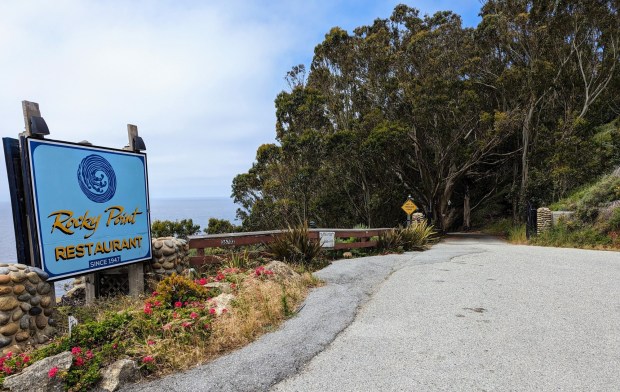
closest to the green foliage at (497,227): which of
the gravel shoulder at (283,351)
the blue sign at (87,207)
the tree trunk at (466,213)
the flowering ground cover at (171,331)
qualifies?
the tree trunk at (466,213)

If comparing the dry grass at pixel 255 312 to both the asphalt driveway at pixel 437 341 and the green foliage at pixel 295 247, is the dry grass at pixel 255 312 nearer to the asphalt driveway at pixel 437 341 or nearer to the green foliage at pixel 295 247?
the asphalt driveway at pixel 437 341

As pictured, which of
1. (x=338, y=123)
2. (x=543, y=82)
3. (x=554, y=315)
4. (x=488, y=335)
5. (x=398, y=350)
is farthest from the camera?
(x=338, y=123)

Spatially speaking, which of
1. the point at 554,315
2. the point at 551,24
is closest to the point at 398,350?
the point at 554,315

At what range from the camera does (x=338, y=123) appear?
26797mm

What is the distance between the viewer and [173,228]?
1702cm

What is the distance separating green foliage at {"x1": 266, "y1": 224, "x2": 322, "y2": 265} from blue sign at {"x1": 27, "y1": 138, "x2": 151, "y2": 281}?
10.2 ft

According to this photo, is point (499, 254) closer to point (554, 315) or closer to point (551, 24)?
point (554, 315)

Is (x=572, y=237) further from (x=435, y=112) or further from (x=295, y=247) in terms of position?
(x=295, y=247)

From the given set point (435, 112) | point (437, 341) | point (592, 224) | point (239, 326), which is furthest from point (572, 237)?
point (239, 326)

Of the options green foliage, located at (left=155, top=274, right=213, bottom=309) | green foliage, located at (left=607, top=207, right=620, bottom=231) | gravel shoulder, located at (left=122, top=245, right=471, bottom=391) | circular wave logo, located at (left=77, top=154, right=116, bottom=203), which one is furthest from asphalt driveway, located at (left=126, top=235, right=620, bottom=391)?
green foliage, located at (left=607, top=207, right=620, bottom=231)

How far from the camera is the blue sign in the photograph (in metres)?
5.47

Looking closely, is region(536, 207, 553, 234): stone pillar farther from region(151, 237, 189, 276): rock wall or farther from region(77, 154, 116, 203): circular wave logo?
region(77, 154, 116, 203): circular wave logo

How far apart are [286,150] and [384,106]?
729cm

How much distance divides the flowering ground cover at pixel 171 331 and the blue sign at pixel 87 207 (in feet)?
3.24
